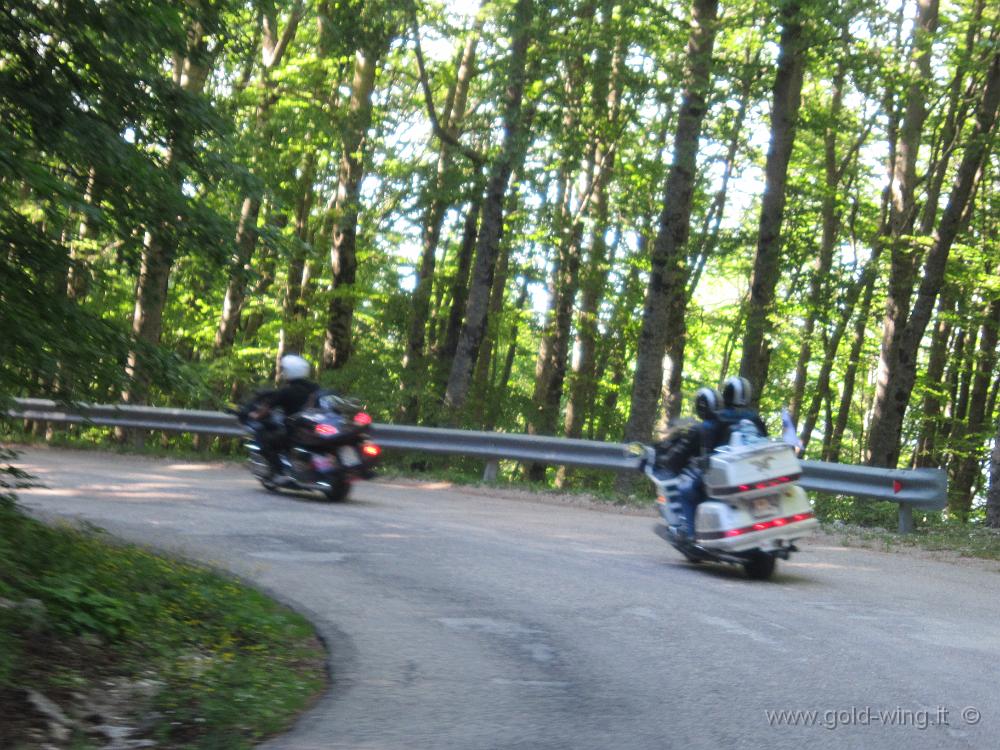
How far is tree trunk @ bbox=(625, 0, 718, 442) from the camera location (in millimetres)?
18703

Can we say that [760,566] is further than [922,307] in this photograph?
No

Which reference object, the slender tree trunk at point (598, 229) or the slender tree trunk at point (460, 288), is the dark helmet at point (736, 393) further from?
the slender tree trunk at point (460, 288)

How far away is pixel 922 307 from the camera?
69.5 feet

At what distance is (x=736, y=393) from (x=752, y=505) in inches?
42.2

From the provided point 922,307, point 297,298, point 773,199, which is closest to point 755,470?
point 773,199

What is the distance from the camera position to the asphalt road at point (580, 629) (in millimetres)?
5164

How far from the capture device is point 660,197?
2830 cm

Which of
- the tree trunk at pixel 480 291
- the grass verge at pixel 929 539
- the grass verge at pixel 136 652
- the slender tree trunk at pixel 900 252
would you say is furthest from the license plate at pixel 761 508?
the slender tree trunk at pixel 900 252

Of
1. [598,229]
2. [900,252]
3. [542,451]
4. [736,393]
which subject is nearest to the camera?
[736,393]

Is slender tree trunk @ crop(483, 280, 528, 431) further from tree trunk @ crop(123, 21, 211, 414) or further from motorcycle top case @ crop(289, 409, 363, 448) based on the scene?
tree trunk @ crop(123, 21, 211, 414)

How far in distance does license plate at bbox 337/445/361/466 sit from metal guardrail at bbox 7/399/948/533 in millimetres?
1896

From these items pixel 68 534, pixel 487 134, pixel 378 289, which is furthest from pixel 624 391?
pixel 68 534

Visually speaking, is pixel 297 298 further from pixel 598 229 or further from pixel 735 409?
pixel 735 409

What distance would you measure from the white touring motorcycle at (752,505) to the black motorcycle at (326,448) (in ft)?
16.9
